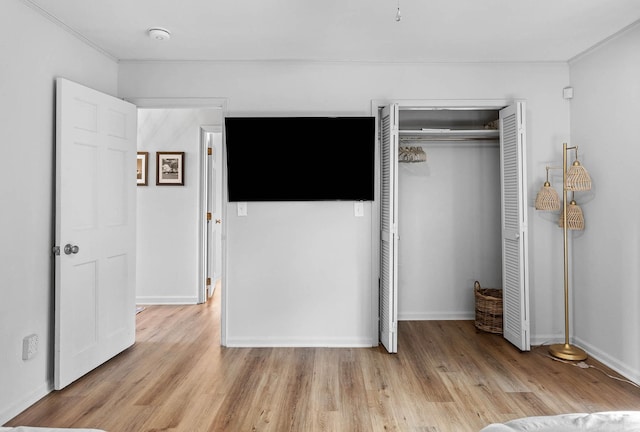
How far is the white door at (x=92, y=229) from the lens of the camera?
2.67m

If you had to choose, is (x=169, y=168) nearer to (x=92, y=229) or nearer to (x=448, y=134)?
(x=92, y=229)

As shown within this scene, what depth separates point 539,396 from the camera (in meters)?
2.59

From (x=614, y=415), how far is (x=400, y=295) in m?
3.17

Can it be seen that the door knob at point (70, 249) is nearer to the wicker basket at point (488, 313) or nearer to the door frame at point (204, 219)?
the door frame at point (204, 219)

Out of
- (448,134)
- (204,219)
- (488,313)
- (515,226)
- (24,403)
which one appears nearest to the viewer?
(24,403)

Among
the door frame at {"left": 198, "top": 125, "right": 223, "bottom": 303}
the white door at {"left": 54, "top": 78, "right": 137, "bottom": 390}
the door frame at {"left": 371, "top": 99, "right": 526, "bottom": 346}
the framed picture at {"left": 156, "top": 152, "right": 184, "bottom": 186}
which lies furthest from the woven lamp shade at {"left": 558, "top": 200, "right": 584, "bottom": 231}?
the framed picture at {"left": 156, "top": 152, "right": 184, "bottom": 186}

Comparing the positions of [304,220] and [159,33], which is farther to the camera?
[304,220]

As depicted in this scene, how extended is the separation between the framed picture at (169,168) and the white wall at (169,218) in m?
0.06

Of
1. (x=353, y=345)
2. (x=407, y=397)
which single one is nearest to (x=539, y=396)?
(x=407, y=397)

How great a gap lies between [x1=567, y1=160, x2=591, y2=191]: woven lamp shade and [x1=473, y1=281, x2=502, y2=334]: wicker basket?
49.8 inches

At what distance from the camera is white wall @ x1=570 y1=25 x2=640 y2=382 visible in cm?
286

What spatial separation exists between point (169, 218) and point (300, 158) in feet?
7.78

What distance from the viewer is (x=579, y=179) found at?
10.2ft

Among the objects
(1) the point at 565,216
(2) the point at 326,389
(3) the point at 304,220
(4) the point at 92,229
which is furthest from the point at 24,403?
(1) the point at 565,216
